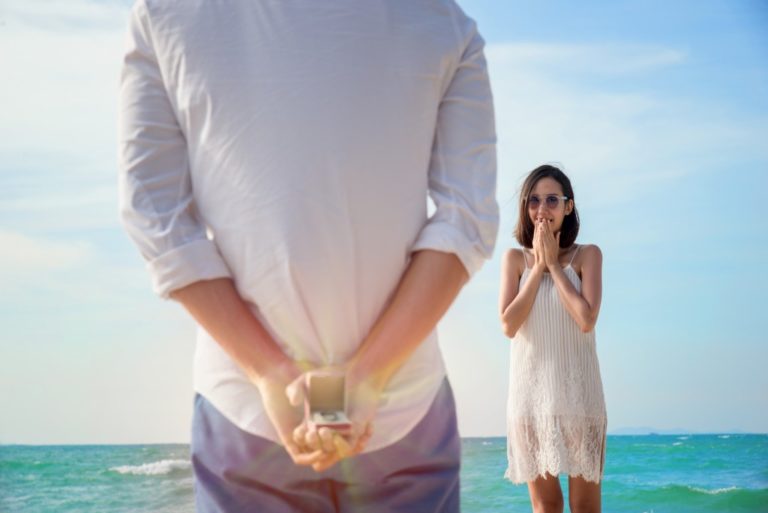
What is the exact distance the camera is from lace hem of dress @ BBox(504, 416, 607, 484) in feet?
11.8

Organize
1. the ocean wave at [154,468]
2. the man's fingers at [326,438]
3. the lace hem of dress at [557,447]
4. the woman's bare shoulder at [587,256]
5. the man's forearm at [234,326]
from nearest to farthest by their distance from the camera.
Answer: the man's fingers at [326,438], the man's forearm at [234,326], the lace hem of dress at [557,447], the woman's bare shoulder at [587,256], the ocean wave at [154,468]

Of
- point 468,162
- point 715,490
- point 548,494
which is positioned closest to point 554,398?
point 548,494

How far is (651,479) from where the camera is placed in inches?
624

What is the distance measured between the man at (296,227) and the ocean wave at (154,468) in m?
17.2

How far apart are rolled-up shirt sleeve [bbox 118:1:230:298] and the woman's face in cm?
282

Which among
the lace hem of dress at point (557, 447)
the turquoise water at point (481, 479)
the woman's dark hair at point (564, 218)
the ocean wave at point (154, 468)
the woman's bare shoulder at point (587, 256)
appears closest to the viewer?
the lace hem of dress at point (557, 447)

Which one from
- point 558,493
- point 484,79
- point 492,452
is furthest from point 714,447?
point 484,79

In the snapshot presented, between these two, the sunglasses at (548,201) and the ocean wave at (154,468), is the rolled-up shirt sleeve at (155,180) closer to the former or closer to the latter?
the sunglasses at (548,201)

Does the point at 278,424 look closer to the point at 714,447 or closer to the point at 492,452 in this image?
the point at 492,452

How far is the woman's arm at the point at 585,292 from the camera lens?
11.8 feet

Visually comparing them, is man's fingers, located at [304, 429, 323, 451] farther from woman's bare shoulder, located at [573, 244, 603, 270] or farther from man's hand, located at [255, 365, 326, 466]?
woman's bare shoulder, located at [573, 244, 603, 270]

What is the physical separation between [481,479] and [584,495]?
12.3 metres

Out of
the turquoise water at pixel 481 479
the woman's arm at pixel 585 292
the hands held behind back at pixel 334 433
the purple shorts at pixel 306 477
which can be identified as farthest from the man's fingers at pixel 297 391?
the turquoise water at pixel 481 479

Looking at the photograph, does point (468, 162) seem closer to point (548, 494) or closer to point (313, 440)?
point (313, 440)
